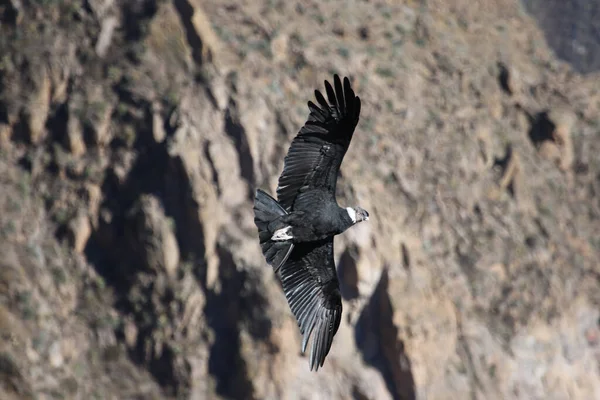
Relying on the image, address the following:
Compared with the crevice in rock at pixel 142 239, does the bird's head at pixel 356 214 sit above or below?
above

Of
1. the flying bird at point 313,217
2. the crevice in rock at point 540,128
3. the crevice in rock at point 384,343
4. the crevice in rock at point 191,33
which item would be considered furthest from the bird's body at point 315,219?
the crevice in rock at point 540,128

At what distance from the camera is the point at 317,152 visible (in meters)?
10.4

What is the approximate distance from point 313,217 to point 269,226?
59cm

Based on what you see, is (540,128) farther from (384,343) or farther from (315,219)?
(315,219)

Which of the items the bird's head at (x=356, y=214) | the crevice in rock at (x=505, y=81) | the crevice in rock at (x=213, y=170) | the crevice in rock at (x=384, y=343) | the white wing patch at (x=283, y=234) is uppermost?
the white wing patch at (x=283, y=234)

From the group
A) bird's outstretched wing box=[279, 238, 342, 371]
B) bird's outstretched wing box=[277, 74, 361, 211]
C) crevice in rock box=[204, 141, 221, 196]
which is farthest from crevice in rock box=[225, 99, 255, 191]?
bird's outstretched wing box=[277, 74, 361, 211]

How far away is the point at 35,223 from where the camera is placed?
21.5 meters

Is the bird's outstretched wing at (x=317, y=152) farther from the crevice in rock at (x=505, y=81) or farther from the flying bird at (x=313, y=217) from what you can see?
the crevice in rock at (x=505, y=81)

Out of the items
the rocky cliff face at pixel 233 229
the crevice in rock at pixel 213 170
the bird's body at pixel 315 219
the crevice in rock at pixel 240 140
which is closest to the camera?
the bird's body at pixel 315 219

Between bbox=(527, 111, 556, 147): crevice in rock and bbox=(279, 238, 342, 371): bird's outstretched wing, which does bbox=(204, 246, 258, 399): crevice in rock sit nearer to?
bbox=(279, 238, 342, 371): bird's outstretched wing

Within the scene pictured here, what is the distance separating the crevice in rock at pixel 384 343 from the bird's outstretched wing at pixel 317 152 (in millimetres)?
10977

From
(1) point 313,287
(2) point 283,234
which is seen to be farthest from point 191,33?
(2) point 283,234

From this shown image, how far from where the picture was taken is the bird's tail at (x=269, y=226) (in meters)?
9.83

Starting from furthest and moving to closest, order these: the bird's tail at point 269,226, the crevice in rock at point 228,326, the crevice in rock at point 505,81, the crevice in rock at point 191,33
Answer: the crevice in rock at point 505,81, the crevice in rock at point 191,33, the crevice in rock at point 228,326, the bird's tail at point 269,226
